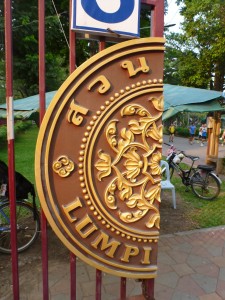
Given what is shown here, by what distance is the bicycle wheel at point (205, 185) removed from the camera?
555 cm

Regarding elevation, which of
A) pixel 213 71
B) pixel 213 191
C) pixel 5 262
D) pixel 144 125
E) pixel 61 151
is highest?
pixel 213 71

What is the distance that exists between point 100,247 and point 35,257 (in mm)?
2106

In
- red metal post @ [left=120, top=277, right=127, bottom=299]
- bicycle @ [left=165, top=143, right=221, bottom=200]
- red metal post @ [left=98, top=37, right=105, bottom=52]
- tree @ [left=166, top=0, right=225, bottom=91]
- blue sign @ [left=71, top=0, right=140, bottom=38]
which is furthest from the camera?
tree @ [left=166, top=0, right=225, bottom=91]

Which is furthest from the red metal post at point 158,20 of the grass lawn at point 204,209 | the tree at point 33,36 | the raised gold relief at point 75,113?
the tree at point 33,36

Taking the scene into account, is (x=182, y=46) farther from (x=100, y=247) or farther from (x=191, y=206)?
(x=100, y=247)

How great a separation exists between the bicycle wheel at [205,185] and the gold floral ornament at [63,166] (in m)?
4.71

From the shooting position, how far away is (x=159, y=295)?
8.30 feet

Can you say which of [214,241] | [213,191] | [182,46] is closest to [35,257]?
[214,241]

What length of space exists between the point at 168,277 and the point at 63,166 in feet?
6.85

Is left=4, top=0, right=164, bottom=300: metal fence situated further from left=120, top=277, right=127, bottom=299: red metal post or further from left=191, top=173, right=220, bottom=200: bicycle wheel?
left=191, top=173, right=220, bottom=200: bicycle wheel

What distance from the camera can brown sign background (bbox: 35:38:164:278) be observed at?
1.34 m

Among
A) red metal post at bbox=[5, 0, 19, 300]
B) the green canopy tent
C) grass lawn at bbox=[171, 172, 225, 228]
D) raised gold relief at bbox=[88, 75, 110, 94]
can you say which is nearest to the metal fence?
red metal post at bbox=[5, 0, 19, 300]

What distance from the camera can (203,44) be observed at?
24.5 ft

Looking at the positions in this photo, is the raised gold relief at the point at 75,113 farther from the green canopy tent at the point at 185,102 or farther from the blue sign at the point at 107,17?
the green canopy tent at the point at 185,102
